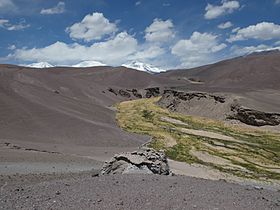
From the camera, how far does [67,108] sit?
2382 inches

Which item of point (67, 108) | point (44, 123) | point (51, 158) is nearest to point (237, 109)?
point (67, 108)

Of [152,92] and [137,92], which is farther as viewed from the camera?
[152,92]

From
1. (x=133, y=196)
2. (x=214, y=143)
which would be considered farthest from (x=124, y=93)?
(x=133, y=196)

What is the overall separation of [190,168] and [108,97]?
83276 millimetres

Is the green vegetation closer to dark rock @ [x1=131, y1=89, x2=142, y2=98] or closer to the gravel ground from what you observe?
the gravel ground

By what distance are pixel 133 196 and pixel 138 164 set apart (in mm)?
7502

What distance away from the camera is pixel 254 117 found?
6862cm

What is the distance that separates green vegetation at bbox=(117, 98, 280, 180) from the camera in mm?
37781

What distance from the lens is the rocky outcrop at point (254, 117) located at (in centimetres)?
6662

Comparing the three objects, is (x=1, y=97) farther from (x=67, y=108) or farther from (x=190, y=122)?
(x=190, y=122)

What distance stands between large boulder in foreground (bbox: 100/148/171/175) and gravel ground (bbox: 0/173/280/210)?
155 inches

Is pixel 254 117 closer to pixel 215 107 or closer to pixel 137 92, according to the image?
pixel 215 107

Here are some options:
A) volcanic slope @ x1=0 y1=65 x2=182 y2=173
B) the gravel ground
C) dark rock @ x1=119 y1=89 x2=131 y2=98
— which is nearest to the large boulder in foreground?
the gravel ground

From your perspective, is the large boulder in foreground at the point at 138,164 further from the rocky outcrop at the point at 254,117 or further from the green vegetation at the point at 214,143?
the rocky outcrop at the point at 254,117
